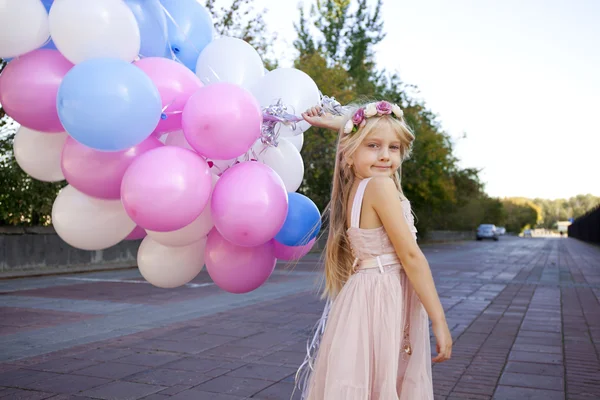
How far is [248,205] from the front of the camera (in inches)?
90.0

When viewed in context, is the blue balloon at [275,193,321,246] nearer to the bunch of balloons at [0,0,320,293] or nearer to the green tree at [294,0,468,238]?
the bunch of balloons at [0,0,320,293]

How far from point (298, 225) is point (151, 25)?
1.11 metres

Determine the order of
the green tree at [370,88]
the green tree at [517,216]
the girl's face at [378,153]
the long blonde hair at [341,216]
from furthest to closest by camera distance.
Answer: the green tree at [517,216] < the green tree at [370,88] < the long blonde hair at [341,216] < the girl's face at [378,153]

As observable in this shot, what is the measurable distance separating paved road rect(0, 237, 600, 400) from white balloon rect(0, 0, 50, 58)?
1.58 m

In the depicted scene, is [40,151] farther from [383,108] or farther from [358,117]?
[383,108]

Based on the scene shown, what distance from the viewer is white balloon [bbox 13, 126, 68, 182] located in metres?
2.59

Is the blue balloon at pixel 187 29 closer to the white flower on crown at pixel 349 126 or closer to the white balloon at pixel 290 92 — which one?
the white balloon at pixel 290 92

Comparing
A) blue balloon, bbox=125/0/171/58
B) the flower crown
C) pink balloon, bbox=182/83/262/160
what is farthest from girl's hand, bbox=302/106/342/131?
blue balloon, bbox=125/0/171/58

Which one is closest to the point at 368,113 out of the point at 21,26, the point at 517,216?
the point at 21,26

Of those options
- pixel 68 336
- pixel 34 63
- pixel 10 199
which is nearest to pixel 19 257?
pixel 10 199

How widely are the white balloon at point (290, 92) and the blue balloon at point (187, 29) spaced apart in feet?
1.27

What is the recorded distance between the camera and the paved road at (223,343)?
4.46 metres

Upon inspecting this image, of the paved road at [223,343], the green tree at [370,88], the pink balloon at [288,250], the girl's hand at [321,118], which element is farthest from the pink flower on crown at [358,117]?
the green tree at [370,88]

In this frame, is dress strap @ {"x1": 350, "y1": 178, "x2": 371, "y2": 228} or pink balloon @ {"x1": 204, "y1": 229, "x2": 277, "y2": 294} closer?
dress strap @ {"x1": 350, "y1": 178, "x2": 371, "y2": 228}
